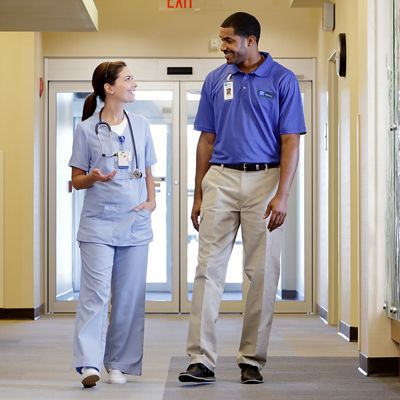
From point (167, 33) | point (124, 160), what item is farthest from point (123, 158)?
point (167, 33)

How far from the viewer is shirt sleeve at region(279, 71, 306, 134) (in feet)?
12.6

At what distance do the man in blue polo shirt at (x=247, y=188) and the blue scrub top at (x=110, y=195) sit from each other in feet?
0.88

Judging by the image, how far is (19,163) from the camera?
22.8ft

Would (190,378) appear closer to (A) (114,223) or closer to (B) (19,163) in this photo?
(A) (114,223)

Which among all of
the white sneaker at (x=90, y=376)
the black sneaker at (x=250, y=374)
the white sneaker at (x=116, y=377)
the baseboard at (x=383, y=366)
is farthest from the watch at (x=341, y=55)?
the white sneaker at (x=90, y=376)

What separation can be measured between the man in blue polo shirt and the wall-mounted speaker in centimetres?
268

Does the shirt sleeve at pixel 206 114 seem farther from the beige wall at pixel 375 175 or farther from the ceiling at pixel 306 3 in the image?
the ceiling at pixel 306 3

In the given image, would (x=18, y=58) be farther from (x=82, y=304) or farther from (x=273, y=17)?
(x=82, y=304)

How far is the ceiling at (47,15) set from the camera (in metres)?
5.44

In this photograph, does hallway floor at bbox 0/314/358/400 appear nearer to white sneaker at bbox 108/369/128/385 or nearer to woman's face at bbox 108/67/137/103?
white sneaker at bbox 108/369/128/385

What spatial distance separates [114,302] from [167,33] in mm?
3813

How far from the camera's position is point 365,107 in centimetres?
417

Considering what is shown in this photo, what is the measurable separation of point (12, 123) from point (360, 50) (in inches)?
132

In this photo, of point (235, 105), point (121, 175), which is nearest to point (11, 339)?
point (121, 175)
